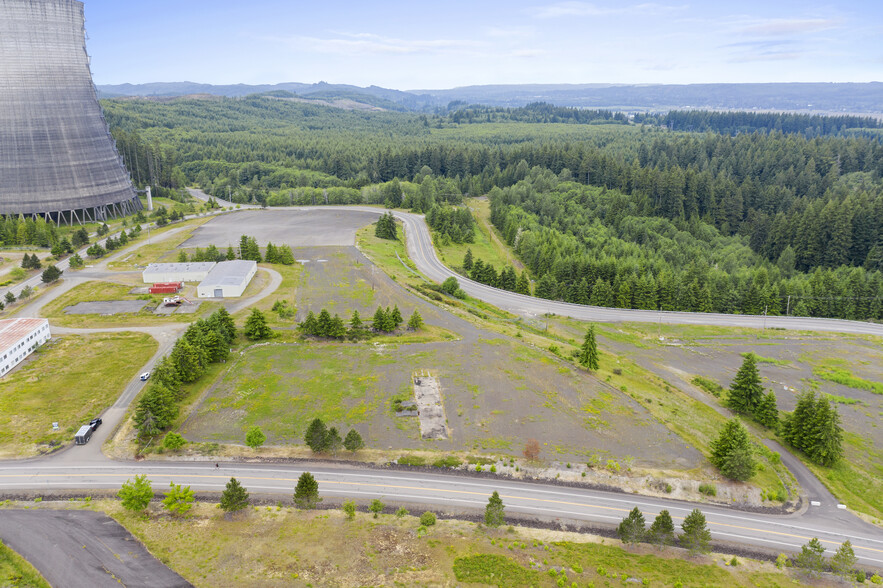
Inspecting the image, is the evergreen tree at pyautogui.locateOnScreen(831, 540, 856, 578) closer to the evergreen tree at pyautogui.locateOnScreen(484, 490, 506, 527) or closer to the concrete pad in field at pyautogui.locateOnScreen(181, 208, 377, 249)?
the evergreen tree at pyautogui.locateOnScreen(484, 490, 506, 527)

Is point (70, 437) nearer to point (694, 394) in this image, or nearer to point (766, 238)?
point (694, 394)

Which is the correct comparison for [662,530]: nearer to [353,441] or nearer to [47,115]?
[353,441]

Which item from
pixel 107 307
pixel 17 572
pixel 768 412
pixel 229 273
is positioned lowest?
pixel 17 572

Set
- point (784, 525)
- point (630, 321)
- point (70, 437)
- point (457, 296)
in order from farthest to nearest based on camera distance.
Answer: point (457, 296), point (630, 321), point (70, 437), point (784, 525)

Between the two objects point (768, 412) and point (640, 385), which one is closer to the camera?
point (768, 412)

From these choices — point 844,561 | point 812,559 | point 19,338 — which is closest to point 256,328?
point 19,338

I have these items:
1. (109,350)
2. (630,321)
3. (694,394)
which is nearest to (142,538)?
(109,350)

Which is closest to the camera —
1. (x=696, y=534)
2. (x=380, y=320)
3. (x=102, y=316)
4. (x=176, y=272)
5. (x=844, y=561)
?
(x=844, y=561)

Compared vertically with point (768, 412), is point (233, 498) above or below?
above
